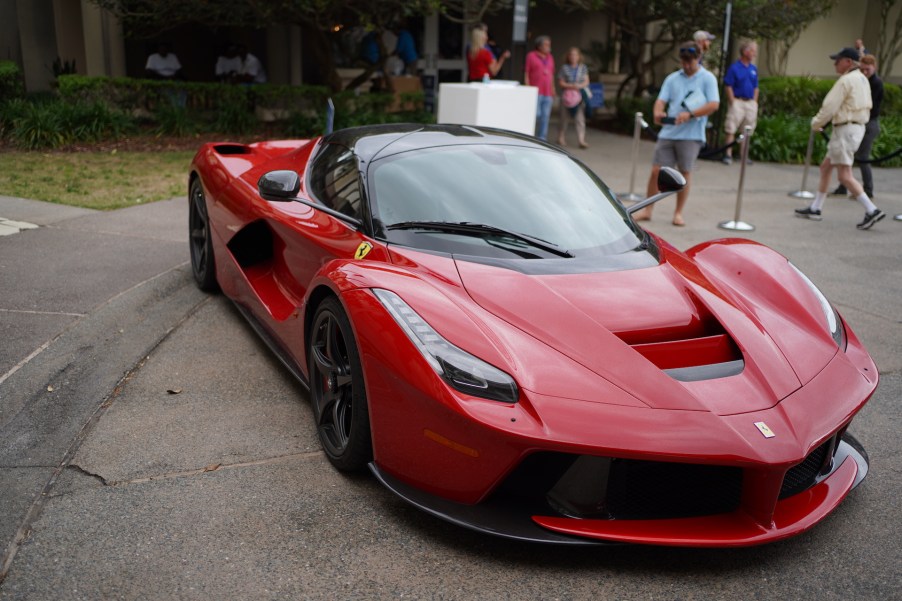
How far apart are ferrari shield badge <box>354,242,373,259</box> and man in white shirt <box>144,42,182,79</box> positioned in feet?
45.6

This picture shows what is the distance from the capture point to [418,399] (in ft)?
9.61

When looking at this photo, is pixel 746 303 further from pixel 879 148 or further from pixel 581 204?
pixel 879 148

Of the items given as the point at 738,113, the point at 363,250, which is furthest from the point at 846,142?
the point at 363,250

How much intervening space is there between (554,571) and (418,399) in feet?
2.36

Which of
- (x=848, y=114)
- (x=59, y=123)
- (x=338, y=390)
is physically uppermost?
(x=848, y=114)

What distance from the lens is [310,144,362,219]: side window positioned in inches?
167

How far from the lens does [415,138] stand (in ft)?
15.0

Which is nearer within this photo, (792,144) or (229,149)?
(229,149)

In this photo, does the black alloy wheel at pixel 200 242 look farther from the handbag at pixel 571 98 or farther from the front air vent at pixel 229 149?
the handbag at pixel 571 98

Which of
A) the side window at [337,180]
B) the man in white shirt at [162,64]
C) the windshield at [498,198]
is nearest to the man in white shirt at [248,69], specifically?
the man in white shirt at [162,64]

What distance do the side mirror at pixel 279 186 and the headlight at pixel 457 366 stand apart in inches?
48.4

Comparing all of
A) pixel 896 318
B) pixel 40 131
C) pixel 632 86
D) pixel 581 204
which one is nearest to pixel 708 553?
pixel 581 204

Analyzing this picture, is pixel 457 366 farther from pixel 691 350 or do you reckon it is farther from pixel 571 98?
pixel 571 98

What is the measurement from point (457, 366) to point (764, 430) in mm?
1002
